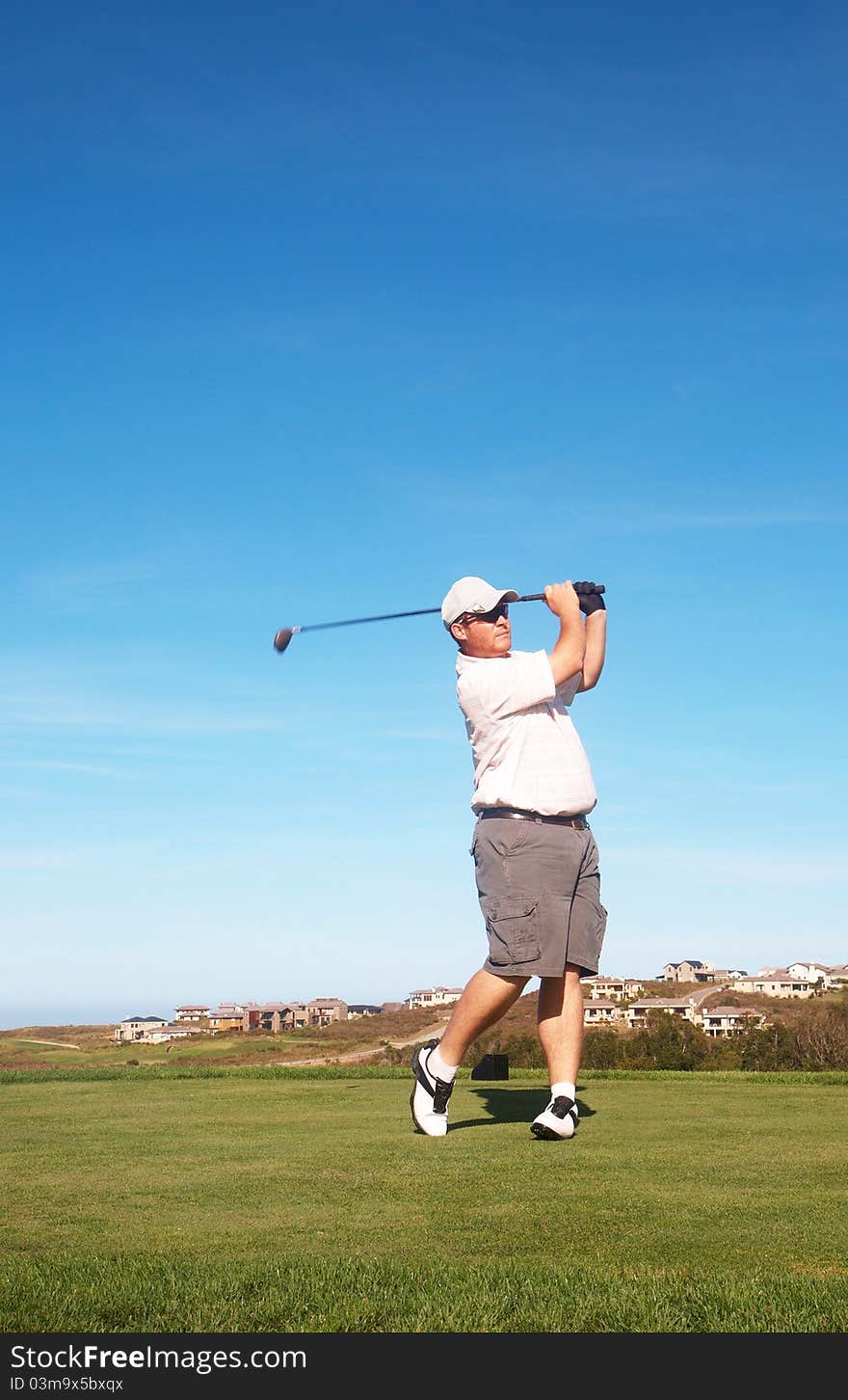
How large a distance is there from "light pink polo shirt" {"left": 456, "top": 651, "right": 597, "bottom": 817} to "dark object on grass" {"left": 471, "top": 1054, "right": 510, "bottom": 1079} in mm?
3753

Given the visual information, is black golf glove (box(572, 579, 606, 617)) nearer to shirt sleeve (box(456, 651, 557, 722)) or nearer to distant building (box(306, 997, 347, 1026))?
shirt sleeve (box(456, 651, 557, 722))

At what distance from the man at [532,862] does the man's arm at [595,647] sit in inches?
5.2

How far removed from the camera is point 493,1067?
28.7 ft

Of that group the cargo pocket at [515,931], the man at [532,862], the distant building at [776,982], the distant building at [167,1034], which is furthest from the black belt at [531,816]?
the distant building at [776,982]

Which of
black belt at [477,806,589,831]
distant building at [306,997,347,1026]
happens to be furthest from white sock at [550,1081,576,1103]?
distant building at [306,997,347,1026]

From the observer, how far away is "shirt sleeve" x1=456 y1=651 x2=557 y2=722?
5.39m

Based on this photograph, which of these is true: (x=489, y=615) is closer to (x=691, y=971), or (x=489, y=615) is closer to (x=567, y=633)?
(x=567, y=633)

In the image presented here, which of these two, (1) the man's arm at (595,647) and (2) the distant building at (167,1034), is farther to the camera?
(2) the distant building at (167,1034)

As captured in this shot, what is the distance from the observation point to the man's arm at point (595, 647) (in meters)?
5.74

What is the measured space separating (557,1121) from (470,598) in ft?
7.64

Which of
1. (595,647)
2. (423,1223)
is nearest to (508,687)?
(595,647)

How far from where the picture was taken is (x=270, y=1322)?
265cm

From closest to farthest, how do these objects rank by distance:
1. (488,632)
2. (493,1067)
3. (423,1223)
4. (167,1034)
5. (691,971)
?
(423,1223) → (488,632) → (493,1067) → (167,1034) → (691,971)

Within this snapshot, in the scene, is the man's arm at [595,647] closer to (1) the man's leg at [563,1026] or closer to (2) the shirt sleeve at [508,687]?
(2) the shirt sleeve at [508,687]
